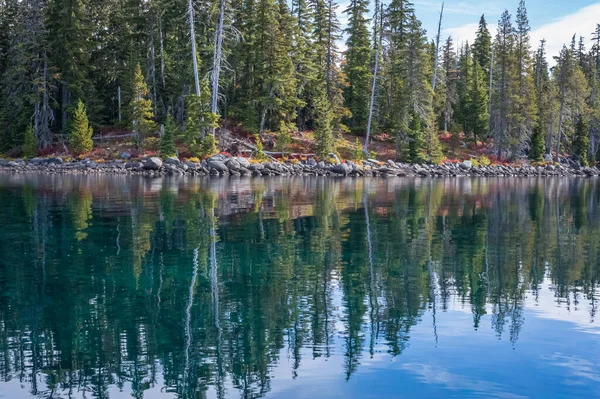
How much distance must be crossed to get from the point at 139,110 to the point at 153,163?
6231 mm

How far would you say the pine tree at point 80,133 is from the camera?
51.1 metres

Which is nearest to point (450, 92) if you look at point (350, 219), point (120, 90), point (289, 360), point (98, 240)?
point (120, 90)

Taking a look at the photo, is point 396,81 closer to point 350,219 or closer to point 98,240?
point 350,219

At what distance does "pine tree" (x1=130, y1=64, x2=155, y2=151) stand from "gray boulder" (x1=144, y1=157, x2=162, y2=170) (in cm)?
471

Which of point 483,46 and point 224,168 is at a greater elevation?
point 483,46

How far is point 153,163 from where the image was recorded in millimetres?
47250

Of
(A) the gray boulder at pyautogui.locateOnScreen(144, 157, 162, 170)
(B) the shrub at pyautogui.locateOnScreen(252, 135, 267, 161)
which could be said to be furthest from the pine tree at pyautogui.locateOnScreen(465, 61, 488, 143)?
(A) the gray boulder at pyautogui.locateOnScreen(144, 157, 162, 170)

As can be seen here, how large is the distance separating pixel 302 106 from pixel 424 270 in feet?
161

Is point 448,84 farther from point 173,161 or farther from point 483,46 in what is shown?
point 173,161

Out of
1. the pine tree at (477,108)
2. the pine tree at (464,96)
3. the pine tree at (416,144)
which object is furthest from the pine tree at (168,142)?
the pine tree at (464,96)

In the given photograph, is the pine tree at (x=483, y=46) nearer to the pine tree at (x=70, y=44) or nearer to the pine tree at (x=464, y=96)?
the pine tree at (x=464, y=96)

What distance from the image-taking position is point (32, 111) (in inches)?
2234

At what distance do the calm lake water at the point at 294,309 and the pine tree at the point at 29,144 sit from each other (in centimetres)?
3667

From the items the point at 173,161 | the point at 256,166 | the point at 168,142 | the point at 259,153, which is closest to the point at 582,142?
the point at 259,153
